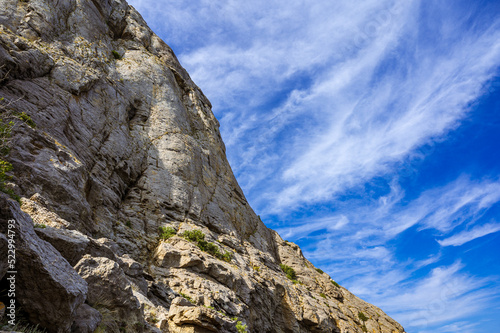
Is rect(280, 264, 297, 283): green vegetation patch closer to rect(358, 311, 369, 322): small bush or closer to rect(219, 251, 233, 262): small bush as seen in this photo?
rect(358, 311, 369, 322): small bush

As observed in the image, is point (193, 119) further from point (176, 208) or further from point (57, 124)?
point (57, 124)

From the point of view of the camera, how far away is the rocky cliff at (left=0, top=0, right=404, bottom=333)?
1214 cm

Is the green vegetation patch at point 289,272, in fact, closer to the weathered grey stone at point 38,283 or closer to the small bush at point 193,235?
the small bush at point 193,235

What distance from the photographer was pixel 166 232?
96.2 feet

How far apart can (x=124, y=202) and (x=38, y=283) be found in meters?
21.6

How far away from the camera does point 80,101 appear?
2916 cm

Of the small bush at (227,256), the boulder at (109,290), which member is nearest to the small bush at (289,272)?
the small bush at (227,256)

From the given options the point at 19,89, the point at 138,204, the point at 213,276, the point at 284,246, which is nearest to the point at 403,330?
the point at 284,246

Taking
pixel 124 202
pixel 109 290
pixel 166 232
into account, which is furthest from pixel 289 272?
pixel 109 290

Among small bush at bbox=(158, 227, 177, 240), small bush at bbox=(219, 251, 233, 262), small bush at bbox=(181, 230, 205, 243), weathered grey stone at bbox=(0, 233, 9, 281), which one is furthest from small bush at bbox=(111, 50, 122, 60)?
weathered grey stone at bbox=(0, 233, 9, 281)

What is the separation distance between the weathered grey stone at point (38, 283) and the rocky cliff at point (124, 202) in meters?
0.04

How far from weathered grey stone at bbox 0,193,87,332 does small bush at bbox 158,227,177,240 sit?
63.6ft

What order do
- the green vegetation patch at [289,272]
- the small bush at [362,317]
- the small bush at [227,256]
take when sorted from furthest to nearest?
1. the green vegetation patch at [289,272]
2. the small bush at [362,317]
3. the small bush at [227,256]

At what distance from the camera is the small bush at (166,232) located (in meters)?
28.9
